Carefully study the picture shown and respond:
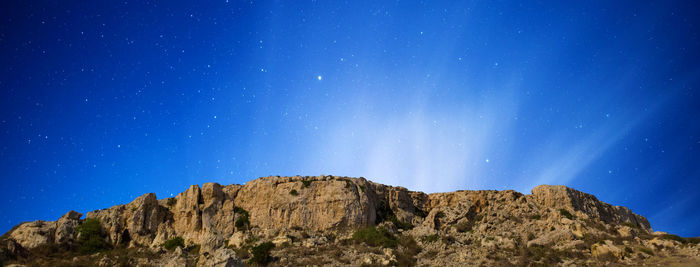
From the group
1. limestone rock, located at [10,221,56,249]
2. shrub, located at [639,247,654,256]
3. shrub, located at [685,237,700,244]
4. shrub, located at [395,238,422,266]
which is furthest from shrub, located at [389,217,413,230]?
limestone rock, located at [10,221,56,249]

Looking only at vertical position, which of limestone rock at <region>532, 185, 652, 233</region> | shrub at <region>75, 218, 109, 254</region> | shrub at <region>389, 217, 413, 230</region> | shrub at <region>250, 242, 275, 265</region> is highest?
limestone rock at <region>532, 185, 652, 233</region>

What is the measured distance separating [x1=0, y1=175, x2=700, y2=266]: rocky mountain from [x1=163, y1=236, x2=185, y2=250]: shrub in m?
0.12

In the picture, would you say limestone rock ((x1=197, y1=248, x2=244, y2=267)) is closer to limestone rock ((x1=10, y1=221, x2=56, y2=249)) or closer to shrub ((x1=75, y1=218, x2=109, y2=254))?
shrub ((x1=75, y1=218, x2=109, y2=254))

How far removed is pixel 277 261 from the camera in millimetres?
36375

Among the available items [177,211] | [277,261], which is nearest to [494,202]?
[277,261]

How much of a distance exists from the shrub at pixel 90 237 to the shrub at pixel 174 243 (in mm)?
7047

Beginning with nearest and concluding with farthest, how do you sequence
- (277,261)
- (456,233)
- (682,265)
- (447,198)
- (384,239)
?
(682,265)
(277,261)
(384,239)
(456,233)
(447,198)

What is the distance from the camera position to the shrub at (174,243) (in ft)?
152

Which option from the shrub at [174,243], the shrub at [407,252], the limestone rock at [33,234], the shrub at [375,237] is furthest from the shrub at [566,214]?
the limestone rock at [33,234]

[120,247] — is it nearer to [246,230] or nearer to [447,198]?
[246,230]

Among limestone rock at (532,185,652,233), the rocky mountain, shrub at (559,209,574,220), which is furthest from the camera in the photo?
limestone rock at (532,185,652,233)

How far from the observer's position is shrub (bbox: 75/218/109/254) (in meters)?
44.6

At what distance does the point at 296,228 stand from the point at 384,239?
11.6m

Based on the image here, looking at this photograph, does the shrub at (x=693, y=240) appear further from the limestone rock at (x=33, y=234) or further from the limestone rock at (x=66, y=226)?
the limestone rock at (x=33, y=234)
